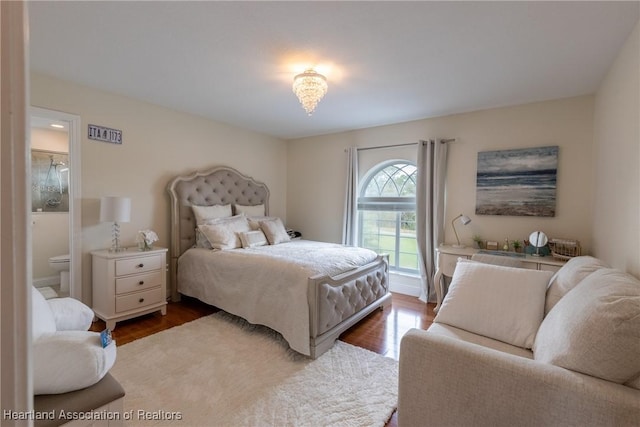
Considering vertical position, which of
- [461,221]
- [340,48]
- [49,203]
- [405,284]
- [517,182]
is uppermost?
[340,48]

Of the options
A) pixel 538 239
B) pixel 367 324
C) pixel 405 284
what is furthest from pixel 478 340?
pixel 405 284

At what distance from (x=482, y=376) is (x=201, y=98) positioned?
3.32 meters

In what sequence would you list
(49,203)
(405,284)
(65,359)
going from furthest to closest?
(405,284) < (49,203) < (65,359)

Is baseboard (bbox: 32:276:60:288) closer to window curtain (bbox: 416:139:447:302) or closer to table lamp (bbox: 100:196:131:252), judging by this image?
table lamp (bbox: 100:196:131:252)

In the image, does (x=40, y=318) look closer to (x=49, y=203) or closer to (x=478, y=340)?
(x=478, y=340)

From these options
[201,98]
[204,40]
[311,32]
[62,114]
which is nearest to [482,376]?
[311,32]

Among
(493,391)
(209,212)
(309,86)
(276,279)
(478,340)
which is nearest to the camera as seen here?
(493,391)

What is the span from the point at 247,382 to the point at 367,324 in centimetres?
138

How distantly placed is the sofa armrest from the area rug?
0.56 meters

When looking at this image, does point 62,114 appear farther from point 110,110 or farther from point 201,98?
point 201,98

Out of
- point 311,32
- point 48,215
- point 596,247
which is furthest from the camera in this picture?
point 48,215

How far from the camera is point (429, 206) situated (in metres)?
3.54

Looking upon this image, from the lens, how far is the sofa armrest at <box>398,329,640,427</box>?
0.94 m

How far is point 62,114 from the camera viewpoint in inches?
104
